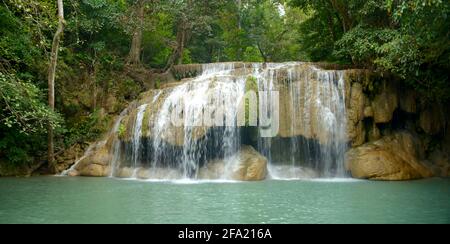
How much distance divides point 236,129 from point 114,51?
350 inches

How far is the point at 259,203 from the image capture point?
8.76 m

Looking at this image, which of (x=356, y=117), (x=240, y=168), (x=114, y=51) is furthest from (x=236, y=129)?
(x=114, y=51)

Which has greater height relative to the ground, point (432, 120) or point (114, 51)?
point (114, 51)

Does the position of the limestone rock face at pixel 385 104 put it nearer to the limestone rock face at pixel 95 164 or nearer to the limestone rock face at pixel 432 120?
the limestone rock face at pixel 432 120

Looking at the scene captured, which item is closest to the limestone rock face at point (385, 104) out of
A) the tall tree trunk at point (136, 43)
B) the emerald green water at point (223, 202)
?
the emerald green water at point (223, 202)

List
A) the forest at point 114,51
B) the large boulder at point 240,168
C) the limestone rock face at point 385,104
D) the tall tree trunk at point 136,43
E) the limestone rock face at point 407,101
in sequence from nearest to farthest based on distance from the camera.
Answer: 1. the forest at point 114,51
2. the large boulder at point 240,168
3. the limestone rock face at point 385,104
4. the limestone rock face at point 407,101
5. the tall tree trunk at point 136,43

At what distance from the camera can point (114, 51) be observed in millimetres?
19906

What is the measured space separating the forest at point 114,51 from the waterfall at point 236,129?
202 centimetres

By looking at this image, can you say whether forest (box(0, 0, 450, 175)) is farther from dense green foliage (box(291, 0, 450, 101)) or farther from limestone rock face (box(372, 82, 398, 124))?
limestone rock face (box(372, 82, 398, 124))

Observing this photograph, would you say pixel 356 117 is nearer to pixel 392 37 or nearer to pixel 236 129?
pixel 392 37

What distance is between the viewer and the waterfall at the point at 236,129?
13836 mm
